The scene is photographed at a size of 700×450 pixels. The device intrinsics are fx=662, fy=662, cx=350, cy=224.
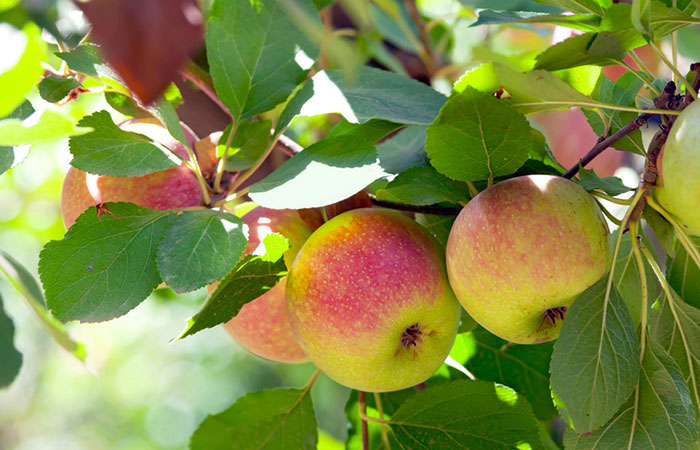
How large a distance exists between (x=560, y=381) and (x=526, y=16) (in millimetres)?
366

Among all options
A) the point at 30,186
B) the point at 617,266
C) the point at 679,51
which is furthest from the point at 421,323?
the point at 30,186

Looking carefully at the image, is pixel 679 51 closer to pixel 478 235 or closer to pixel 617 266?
pixel 617 266

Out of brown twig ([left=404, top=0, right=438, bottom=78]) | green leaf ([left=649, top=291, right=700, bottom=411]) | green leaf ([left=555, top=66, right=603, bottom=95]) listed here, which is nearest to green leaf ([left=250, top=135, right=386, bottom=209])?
green leaf ([left=555, top=66, right=603, bottom=95])

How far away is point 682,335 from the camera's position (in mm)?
661

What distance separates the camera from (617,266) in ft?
2.34

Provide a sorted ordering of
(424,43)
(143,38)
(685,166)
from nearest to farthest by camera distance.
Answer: (143,38) → (685,166) → (424,43)

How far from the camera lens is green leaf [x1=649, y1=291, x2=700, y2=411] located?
655 mm

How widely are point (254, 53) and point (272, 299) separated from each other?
282 mm

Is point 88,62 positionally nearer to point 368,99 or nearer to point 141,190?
point 141,190

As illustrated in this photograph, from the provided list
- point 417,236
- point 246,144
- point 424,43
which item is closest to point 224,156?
point 246,144

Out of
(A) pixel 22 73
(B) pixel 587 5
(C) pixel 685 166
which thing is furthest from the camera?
(B) pixel 587 5

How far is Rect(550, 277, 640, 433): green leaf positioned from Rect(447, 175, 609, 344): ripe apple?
19 mm

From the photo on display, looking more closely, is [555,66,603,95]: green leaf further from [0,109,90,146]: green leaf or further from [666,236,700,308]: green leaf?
[0,109,90,146]: green leaf

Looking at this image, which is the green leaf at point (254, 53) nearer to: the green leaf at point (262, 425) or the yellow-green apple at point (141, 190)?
the yellow-green apple at point (141, 190)
